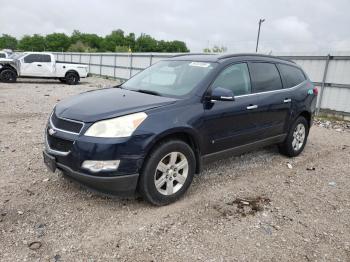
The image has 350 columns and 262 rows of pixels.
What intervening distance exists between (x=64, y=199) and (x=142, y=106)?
141 cm

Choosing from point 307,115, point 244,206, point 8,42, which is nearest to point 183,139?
point 244,206

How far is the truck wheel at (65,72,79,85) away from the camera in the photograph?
706 inches

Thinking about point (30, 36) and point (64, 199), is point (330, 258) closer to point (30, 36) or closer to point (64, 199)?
point (64, 199)

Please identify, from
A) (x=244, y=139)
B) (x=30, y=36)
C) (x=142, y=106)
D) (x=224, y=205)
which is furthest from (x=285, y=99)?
(x=30, y=36)

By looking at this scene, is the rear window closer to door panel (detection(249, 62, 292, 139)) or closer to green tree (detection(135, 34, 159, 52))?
door panel (detection(249, 62, 292, 139))

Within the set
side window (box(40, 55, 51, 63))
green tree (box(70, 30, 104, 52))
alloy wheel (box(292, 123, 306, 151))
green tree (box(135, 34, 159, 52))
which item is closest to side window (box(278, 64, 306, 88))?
alloy wheel (box(292, 123, 306, 151))

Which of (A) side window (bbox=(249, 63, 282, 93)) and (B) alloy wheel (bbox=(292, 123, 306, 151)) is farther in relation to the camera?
(B) alloy wheel (bbox=(292, 123, 306, 151))

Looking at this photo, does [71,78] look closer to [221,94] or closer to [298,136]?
[298,136]

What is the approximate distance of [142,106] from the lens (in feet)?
11.4

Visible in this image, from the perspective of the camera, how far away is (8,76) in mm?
16859

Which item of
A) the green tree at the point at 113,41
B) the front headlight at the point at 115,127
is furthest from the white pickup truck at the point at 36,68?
the green tree at the point at 113,41

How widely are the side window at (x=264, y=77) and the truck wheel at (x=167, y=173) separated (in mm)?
1609

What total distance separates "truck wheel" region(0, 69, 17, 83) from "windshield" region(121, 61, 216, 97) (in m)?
14.5

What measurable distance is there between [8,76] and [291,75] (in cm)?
1568
